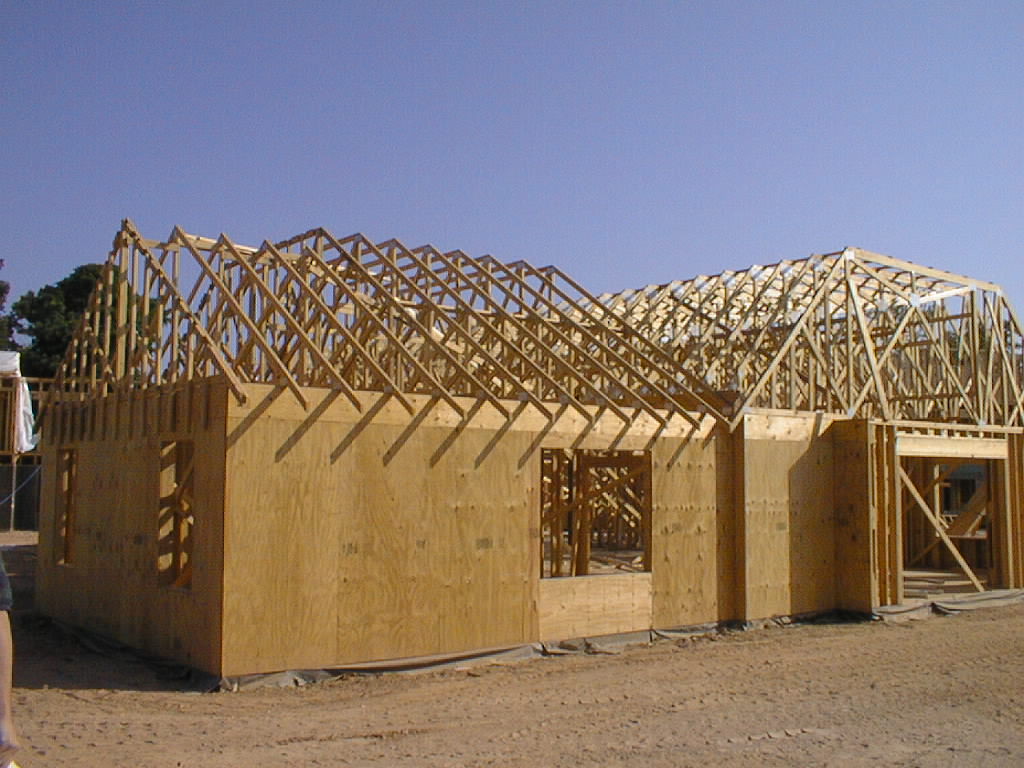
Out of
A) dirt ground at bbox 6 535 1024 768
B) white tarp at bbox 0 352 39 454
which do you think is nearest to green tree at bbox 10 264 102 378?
white tarp at bbox 0 352 39 454

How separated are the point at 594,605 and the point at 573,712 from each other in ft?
10.5

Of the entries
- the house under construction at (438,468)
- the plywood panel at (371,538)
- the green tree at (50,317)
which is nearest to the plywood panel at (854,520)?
the house under construction at (438,468)

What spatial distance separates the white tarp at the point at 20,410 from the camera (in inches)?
981

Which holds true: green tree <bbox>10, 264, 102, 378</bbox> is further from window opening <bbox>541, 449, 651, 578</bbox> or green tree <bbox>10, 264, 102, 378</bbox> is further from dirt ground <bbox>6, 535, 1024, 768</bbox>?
dirt ground <bbox>6, 535, 1024, 768</bbox>

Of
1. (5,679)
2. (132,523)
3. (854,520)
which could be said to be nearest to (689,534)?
(854,520)

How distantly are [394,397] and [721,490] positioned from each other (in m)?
5.04

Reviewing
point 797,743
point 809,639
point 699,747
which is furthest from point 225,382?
point 809,639

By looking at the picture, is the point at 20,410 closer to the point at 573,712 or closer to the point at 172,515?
the point at 172,515

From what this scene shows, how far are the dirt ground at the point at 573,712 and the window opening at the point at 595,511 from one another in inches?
88.6

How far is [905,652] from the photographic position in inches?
448

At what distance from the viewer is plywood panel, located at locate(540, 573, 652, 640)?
11.2 meters

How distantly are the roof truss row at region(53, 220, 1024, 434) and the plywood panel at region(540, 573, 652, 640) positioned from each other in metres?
1.98

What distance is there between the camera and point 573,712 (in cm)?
834

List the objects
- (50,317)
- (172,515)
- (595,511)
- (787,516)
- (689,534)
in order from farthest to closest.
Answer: (50,317) → (595,511) → (787,516) → (689,534) → (172,515)
